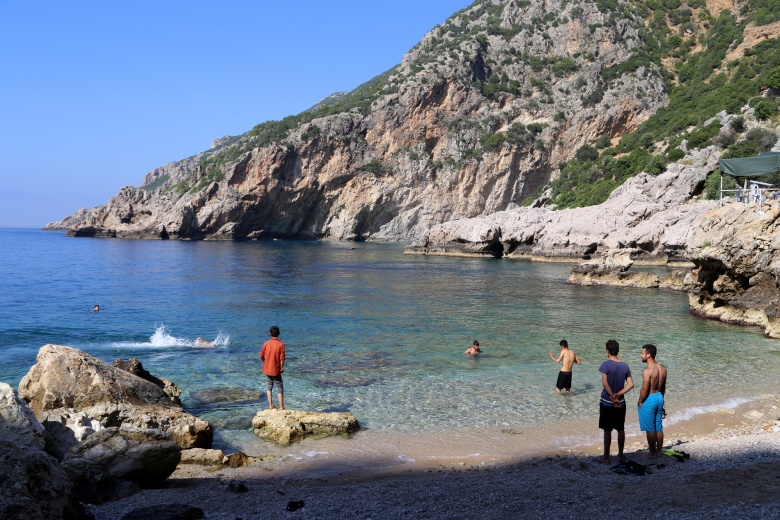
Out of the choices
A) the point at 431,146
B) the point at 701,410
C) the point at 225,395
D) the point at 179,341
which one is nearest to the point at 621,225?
the point at 701,410

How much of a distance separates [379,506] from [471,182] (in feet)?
300

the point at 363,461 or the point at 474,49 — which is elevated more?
the point at 474,49

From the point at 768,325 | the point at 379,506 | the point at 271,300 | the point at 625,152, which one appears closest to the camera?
the point at 379,506

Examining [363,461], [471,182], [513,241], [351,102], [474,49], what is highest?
[474,49]

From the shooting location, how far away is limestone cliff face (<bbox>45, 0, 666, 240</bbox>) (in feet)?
308

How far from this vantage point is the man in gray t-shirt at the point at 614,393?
8.18 metres

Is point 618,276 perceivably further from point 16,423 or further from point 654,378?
point 16,423

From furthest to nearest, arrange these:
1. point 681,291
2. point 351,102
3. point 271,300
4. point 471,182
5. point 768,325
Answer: point 351,102, point 471,182, point 681,291, point 271,300, point 768,325

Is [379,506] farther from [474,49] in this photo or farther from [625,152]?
[474,49]

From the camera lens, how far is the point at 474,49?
100 meters

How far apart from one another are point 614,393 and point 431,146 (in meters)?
Result: 94.1

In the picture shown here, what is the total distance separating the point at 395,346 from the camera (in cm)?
1839

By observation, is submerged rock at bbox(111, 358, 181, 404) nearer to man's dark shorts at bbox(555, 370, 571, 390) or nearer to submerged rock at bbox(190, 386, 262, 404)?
submerged rock at bbox(190, 386, 262, 404)

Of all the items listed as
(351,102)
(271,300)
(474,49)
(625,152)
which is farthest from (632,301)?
(351,102)
